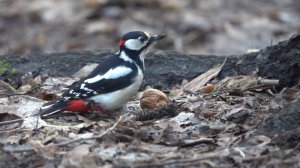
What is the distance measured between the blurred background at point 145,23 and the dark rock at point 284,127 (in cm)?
674

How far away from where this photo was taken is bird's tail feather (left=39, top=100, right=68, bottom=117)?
612 cm

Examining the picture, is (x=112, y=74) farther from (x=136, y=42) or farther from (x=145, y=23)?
(x=145, y=23)

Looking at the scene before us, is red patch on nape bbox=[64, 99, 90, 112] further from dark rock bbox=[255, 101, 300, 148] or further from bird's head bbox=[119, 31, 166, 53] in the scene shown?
dark rock bbox=[255, 101, 300, 148]

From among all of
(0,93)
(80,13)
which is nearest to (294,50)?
(0,93)

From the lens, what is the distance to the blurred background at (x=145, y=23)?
1279cm

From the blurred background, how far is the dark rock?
22.1 ft

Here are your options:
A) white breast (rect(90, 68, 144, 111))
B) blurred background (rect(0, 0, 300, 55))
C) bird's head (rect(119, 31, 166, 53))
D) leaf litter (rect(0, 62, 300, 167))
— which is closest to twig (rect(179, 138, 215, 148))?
leaf litter (rect(0, 62, 300, 167))

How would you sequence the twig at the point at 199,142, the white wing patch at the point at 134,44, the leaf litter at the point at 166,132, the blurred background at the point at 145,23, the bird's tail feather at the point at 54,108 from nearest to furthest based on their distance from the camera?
the leaf litter at the point at 166,132, the twig at the point at 199,142, the bird's tail feather at the point at 54,108, the white wing patch at the point at 134,44, the blurred background at the point at 145,23

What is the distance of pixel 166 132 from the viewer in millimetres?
5434

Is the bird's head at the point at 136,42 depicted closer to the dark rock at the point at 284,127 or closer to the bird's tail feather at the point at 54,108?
the bird's tail feather at the point at 54,108

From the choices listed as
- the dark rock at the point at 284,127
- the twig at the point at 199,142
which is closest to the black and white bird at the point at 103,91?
the twig at the point at 199,142

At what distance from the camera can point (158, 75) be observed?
7.52m

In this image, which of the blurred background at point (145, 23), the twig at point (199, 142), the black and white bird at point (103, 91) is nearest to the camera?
the twig at point (199, 142)

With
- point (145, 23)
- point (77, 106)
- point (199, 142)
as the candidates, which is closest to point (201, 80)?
point (77, 106)
